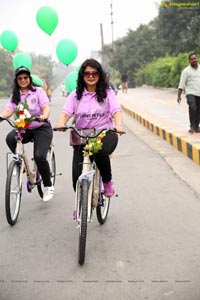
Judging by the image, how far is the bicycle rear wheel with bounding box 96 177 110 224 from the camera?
392 cm

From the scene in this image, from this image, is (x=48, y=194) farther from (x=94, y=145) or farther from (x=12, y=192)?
(x=94, y=145)

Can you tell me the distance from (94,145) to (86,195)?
17.2 inches

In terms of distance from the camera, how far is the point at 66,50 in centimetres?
1290

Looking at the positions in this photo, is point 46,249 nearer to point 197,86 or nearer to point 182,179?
point 182,179

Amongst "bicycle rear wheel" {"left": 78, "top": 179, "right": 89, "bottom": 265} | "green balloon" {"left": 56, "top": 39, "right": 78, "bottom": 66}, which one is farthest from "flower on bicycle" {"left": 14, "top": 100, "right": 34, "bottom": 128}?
"green balloon" {"left": 56, "top": 39, "right": 78, "bottom": 66}

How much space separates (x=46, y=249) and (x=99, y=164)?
0.85 metres

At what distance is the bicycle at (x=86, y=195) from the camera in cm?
320

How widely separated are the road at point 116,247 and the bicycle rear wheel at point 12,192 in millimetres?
114

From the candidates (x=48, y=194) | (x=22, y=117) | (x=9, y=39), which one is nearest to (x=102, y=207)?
(x=48, y=194)

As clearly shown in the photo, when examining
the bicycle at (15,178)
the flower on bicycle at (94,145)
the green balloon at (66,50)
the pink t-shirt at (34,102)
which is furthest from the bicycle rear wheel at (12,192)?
the green balloon at (66,50)

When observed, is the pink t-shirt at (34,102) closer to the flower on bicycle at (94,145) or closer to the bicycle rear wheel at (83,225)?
the flower on bicycle at (94,145)

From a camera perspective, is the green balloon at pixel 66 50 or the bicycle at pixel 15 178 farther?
the green balloon at pixel 66 50

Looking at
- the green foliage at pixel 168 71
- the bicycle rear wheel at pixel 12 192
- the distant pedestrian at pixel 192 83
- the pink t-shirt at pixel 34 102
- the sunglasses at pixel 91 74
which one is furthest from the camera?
the green foliage at pixel 168 71

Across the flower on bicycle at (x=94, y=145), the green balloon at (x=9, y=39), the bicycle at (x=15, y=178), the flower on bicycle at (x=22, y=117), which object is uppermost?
the green balloon at (x=9, y=39)
